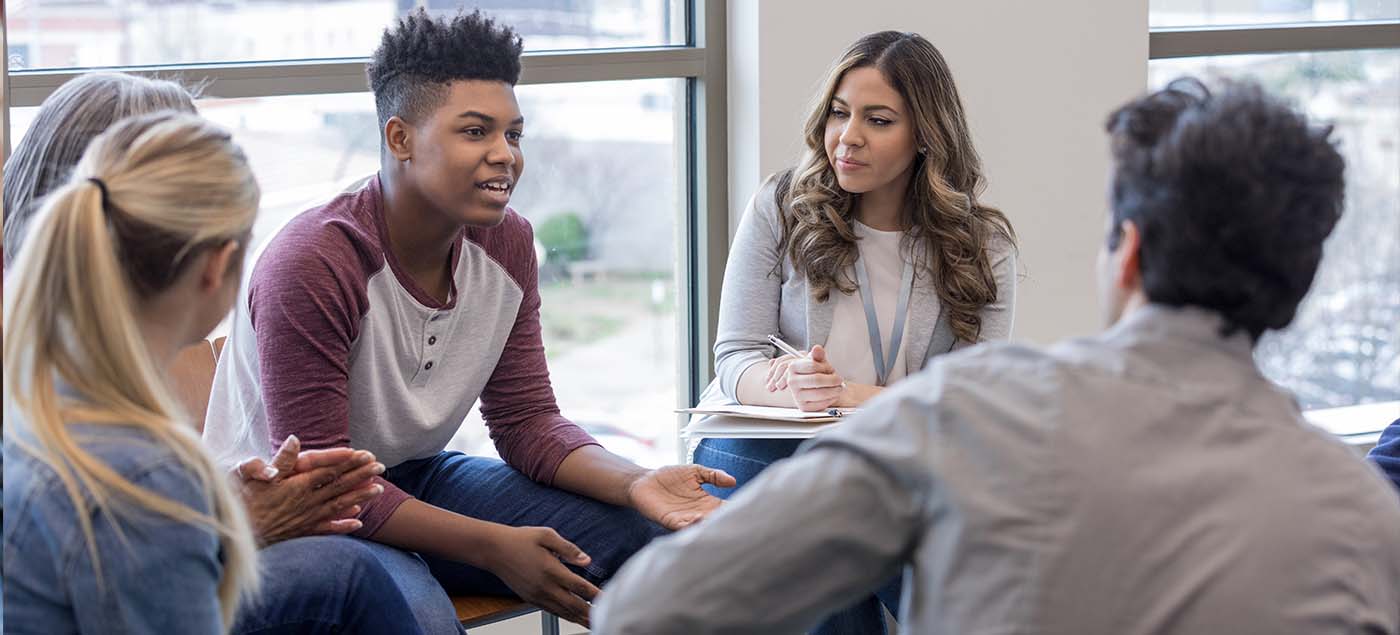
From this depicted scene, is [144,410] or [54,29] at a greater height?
[54,29]

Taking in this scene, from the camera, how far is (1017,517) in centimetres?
95

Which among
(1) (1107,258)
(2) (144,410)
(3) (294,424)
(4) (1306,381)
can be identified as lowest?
(4) (1306,381)

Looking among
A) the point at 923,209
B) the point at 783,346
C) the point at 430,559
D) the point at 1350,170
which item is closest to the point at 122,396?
the point at 430,559

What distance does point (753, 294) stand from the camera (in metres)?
2.49

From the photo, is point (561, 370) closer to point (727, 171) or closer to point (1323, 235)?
point (727, 171)

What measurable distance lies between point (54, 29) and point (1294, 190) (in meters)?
2.16

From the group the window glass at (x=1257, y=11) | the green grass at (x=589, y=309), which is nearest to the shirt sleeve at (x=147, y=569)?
the green grass at (x=589, y=309)

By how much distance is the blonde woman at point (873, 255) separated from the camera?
2443mm

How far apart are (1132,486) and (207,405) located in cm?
159

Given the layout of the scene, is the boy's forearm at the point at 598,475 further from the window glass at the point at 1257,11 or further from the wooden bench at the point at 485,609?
the window glass at the point at 1257,11

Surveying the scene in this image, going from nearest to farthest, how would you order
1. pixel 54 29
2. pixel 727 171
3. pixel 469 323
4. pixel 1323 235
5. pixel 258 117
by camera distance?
pixel 1323 235 < pixel 469 323 < pixel 54 29 < pixel 258 117 < pixel 727 171

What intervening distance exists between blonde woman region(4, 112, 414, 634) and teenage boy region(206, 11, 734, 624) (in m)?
0.52

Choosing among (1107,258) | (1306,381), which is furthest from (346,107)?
(1306,381)

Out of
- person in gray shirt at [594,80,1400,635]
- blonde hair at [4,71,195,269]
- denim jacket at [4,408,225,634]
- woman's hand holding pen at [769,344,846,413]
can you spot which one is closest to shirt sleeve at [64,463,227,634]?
denim jacket at [4,408,225,634]
